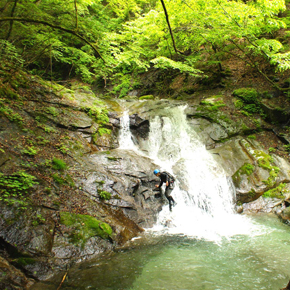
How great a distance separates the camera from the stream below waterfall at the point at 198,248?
378cm

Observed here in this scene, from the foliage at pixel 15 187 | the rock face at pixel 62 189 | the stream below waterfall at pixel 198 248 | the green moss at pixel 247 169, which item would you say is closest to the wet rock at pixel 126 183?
the rock face at pixel 62 189

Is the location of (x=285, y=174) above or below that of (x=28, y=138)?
below

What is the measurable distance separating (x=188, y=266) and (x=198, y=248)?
3.08 feet

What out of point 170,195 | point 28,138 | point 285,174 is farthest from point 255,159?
point 28,138

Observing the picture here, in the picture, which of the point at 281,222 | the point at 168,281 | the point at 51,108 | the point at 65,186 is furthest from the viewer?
the point at 51,108

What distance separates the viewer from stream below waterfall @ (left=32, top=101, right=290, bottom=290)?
3.78 meters

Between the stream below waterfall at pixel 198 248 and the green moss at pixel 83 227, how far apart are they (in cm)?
57

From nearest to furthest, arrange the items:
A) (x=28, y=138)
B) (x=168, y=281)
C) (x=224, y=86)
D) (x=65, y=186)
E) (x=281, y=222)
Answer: (x=168, y=281) < (x=65, y=186) < (x=28, y=138) < (x=281, y=222) < (x=224, y=86)

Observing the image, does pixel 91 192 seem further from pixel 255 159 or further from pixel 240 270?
pixel 255 159

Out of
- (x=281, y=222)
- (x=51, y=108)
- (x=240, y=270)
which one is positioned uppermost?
(x=51, y=108)

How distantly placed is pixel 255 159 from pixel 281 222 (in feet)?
10.2

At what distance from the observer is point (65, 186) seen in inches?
223

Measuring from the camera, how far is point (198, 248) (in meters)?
5.16

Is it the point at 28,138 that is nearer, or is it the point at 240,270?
the point at 240,270
